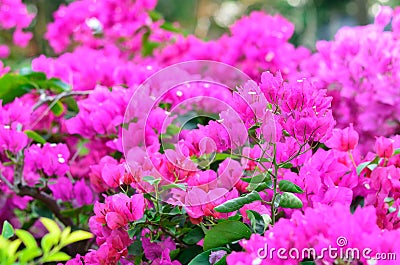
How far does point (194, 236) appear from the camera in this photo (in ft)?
2.54

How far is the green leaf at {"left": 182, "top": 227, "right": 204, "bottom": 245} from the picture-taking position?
0.77 metres

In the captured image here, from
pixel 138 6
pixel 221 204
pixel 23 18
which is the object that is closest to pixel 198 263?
pixel 221 204

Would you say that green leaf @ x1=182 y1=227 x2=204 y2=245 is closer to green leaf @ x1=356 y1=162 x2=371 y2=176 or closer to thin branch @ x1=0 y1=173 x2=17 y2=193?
green leaf @ x1=356 y1=162 x2=371 y2=176

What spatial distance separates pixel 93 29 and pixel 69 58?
41cm

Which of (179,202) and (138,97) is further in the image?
(138,97)

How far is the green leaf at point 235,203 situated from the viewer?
0.68 meters

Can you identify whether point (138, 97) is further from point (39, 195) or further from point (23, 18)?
point (23, 18)

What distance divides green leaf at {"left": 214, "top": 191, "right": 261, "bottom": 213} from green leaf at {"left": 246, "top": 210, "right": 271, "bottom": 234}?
19 millimetres

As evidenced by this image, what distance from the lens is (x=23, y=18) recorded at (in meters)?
2.18

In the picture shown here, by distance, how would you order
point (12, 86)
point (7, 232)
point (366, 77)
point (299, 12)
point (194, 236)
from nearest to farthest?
point (7, 232)
point (194, 236)
point (12, 86)
point (366, 77)
point (299, 12)

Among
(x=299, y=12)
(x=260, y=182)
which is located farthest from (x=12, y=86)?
(x=299, y=12)

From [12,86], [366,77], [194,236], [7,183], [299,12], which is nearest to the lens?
[194,236]

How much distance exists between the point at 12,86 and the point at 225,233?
0.65 meters

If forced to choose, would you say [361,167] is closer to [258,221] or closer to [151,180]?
[258,221]
